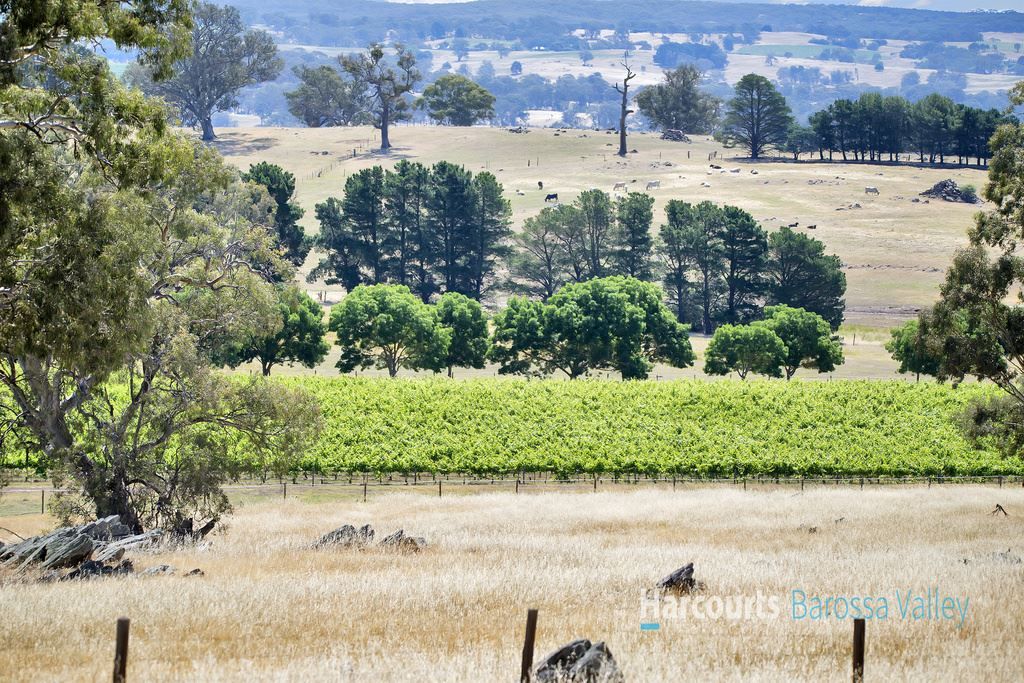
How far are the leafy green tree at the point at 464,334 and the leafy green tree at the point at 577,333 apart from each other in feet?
6.02

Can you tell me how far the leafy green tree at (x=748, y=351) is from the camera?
86.4 meters

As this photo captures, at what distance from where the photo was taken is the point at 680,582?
20.8 meters

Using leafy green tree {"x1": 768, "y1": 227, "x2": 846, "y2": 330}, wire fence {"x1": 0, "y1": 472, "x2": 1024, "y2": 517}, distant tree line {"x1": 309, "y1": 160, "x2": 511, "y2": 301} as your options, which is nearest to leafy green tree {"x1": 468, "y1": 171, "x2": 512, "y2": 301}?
distant tree line {"x1": 309, "y1": 160, "x2": 511, "y2": 301}

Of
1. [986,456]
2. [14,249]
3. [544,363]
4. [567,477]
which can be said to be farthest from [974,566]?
[544,363]

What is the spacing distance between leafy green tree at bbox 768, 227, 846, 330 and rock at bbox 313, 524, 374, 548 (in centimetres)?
9043

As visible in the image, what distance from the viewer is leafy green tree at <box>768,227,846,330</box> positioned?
377 ft

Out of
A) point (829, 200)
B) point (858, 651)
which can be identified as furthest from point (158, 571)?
point (829, 200)

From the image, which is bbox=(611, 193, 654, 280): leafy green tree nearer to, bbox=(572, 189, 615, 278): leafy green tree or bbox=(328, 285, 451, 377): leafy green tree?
bbox=(572, 189, 615, 278): leafy green tree

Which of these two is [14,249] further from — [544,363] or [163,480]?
[544,363]

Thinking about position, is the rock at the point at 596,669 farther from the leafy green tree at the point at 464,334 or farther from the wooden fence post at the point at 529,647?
the leafy green tree at the point at 464,334

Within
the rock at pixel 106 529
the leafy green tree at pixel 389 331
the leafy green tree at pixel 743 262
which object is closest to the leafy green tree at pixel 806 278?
the leafy green tree at pixel 743 262

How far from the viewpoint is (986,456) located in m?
60.5

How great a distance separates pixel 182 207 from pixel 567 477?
30042 mm

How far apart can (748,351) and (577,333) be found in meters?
13.3
